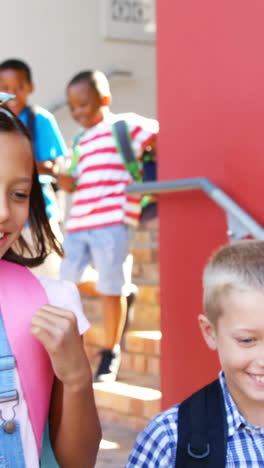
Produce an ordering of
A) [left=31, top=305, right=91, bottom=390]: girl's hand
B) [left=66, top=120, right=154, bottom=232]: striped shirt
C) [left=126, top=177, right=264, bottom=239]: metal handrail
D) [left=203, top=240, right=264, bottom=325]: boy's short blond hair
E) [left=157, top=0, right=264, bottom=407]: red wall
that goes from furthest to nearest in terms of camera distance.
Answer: [left=66, top=120, right=154, bottom=232]: striped shirt < [left=157, top=0, right=264, bottom=407]: red wall < [left=126, top=177, right=264, bottom=239]: metal handrail < [left=203, top=240, right=264, bottom=325]: boy's short blond hair < [left=31, top=305, right=91, bottom=390]: girl's hand

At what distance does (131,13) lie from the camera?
7.48m

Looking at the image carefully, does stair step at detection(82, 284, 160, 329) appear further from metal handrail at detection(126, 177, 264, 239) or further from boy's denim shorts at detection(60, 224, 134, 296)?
metal handrail at detection(126, 177, 264, 239)

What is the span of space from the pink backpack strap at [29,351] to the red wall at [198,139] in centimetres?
128

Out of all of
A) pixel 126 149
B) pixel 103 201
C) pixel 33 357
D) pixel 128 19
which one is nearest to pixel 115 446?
pixel 103 201

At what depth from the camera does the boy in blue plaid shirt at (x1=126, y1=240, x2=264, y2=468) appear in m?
1.82

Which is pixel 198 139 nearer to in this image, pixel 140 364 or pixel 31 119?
pixel 31 119

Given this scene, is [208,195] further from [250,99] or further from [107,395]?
[107,395]

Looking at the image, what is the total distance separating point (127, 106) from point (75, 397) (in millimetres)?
6189

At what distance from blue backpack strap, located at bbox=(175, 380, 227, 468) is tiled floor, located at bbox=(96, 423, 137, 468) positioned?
1700mm

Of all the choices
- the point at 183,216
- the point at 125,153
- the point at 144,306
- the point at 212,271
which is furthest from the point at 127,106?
the point at 212,271

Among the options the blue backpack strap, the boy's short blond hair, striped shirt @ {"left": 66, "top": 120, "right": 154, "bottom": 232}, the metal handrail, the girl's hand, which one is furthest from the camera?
striped shirt @ {"left": 66, "top": 120, "right": 154, "bottom": 232}

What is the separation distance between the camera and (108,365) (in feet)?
14.4

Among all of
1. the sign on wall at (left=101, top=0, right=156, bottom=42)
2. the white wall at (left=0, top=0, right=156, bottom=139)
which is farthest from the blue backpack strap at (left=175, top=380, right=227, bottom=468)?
the sign on wall at (left=101, top=0, right=156, bottom=42)

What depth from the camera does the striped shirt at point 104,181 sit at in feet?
13.9
